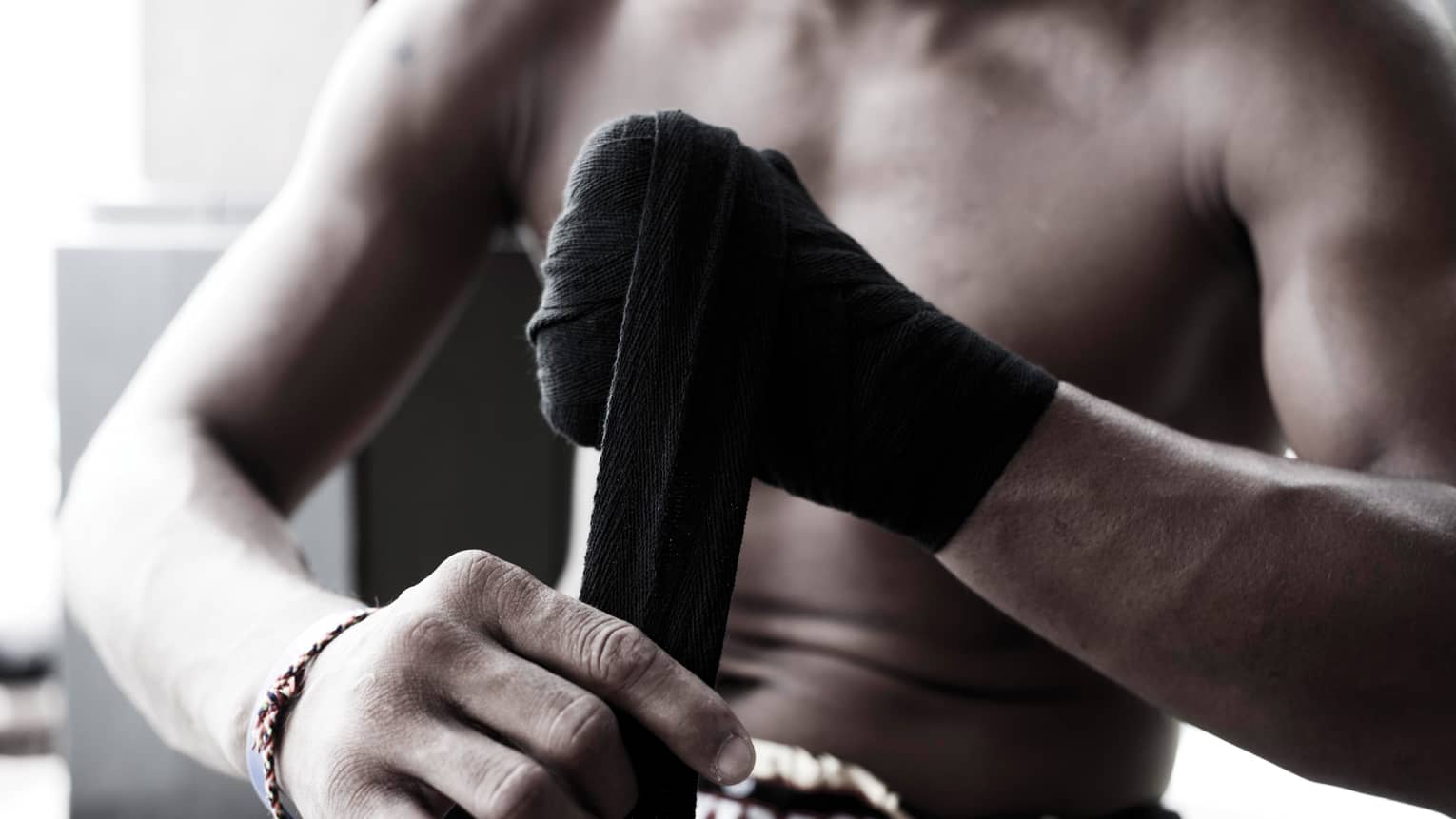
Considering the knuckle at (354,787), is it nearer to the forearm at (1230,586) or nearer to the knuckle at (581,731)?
the knuckle at (581,731)

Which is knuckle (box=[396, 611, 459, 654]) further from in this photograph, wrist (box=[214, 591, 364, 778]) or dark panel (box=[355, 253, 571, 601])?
dark panel (box=[355, 253, 571, 601])

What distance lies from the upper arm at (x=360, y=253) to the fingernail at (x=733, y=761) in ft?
1.66

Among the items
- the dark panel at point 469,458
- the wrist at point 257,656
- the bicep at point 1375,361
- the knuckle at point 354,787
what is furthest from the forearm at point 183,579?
the bicep at point 1375,361

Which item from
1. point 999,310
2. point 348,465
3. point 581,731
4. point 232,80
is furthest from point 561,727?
point 232,80

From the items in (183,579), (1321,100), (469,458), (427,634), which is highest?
(1321,100)

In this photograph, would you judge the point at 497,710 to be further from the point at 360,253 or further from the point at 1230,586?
the point at 360,253

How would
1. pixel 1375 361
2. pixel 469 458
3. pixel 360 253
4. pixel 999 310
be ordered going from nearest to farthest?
1. pixel 1375 361
2. pixel 999 310
3. pixel 360 253
4. pixel 469 458

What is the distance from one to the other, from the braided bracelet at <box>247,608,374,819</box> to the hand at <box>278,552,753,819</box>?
1.6 inches

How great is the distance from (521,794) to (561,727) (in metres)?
0.03

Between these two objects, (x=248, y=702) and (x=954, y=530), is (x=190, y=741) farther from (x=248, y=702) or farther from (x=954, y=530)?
(x=954, y=530)

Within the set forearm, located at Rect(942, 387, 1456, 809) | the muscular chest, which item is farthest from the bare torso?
forearm, located at Rect(942, 387, 1456, 809)

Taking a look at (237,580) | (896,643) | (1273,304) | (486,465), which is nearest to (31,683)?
(486,465)

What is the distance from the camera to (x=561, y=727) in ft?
1.55

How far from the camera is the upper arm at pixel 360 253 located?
877 millimetres
